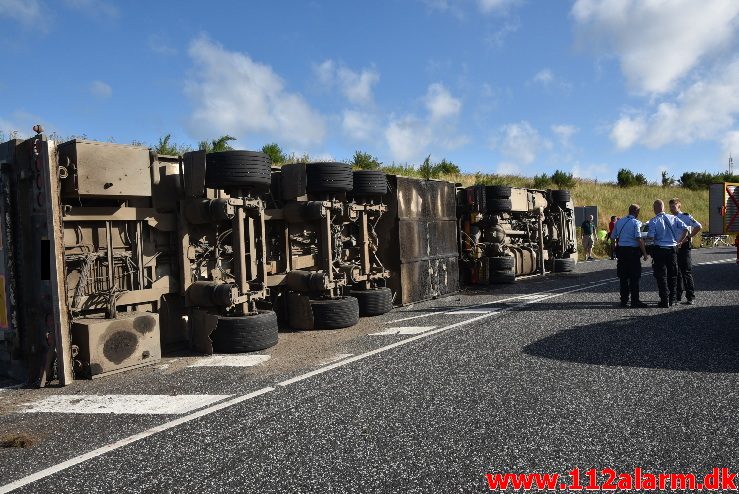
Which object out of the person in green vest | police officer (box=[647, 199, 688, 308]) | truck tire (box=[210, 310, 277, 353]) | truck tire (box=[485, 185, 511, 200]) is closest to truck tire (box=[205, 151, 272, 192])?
truck tire (box=[210, 310, 277, 353])

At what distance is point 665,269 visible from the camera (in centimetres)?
959

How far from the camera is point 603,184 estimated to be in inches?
1971

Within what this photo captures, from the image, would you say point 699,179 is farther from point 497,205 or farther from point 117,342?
point 117,342

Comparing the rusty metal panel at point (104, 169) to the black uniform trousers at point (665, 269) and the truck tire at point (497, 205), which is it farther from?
the truck tire at point (497, 205)

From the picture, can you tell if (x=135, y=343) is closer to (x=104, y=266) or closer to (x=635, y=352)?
(x=104, y=266)

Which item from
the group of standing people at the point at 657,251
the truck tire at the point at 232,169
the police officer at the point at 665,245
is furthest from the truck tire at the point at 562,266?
the truck tire at the point at 232,169

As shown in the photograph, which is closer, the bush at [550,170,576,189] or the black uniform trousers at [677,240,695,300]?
the black uniform trousers at [677,240,695,300]

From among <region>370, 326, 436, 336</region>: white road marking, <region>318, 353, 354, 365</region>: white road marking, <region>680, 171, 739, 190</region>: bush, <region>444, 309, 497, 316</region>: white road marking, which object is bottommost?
<region>318, 353, 354, 365</region>: white road marking

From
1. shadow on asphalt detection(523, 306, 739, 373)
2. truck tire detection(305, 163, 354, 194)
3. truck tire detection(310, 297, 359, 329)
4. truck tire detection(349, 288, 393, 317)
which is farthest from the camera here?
truck tire detection(349, 288, 393, 317)

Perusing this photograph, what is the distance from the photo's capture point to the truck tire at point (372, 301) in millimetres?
10043

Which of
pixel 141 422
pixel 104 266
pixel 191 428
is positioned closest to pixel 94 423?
pixel 141 422

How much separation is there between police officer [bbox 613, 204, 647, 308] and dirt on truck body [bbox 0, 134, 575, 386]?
3639mm

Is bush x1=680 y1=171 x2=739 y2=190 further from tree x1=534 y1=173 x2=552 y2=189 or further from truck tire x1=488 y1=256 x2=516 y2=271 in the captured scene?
truck tire x1=488 y1=256 x2=516 y2=271

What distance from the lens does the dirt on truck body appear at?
20.5 feet
